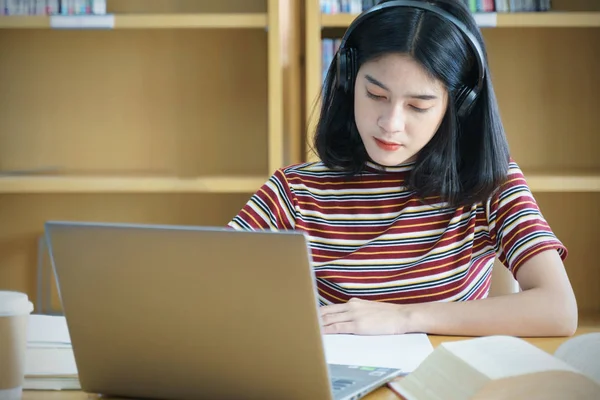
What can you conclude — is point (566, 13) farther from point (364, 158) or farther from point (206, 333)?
point (206, 333)

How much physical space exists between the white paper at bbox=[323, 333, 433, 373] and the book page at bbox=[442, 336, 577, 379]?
120mm

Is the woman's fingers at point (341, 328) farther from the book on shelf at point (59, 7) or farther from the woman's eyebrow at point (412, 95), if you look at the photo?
the book on shelf at point (59, 7)

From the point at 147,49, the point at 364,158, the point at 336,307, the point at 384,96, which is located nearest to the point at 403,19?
the point at 384,96

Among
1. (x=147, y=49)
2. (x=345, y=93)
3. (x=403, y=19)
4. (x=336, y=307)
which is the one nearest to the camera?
(x=336, y=307)

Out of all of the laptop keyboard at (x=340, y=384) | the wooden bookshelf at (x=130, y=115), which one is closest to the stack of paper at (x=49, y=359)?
the laptop keyboard at (x=340, y=384)

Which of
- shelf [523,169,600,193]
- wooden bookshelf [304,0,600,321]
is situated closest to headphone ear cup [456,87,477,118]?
shelf [523,169,600,193]

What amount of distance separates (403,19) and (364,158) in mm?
279

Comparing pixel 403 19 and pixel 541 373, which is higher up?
pixel 403 19

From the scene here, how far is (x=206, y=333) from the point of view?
0.69 m

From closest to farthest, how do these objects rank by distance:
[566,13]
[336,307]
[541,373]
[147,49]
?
[541,373], [336,307], [566,13], [147,49]

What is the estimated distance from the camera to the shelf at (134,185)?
202 centimetres

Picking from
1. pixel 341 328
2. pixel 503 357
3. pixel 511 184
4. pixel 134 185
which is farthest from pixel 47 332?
pixel 134 185

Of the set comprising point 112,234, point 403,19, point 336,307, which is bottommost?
point 336,307

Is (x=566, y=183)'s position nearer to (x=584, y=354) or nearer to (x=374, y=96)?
(x=374, y=96)
